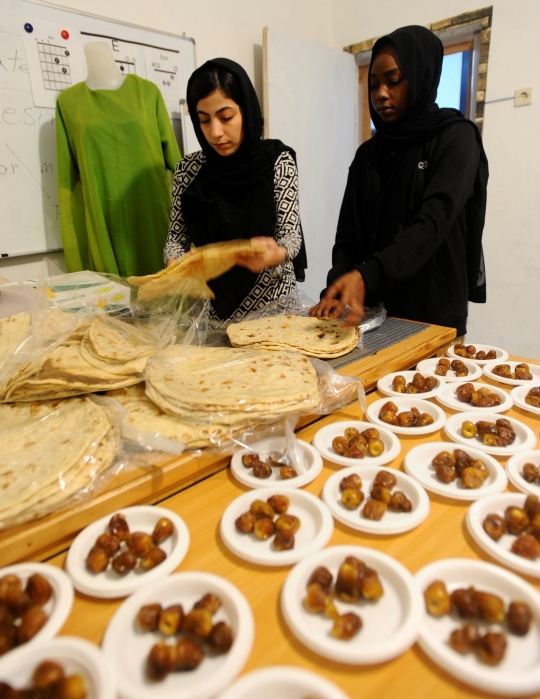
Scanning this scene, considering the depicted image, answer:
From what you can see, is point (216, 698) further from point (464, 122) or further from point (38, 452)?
point (464, 122)

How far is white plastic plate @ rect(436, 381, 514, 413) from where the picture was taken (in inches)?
47.9

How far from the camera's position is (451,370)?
4.88 ft

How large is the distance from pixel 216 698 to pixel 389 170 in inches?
77.0

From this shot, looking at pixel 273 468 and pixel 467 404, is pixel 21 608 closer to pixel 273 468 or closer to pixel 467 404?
pixel 273 468

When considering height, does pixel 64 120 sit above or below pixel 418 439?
above

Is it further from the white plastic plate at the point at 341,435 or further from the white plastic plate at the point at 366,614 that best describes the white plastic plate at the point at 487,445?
the white plastic plate at the point at 366,614

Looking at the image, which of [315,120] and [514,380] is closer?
[514,380]

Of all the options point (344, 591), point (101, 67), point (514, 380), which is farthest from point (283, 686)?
point (101, 67)

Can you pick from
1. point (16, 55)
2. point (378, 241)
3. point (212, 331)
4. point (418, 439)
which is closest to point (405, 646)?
point (418, 439)

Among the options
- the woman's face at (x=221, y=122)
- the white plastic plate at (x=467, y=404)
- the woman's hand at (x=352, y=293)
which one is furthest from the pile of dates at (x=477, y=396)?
the woman's face at (x=221, y=122)

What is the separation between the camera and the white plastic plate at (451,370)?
4.61 feet

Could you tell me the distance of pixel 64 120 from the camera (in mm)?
2516

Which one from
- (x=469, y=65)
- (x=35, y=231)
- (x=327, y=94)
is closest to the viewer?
(x=35, y=231)

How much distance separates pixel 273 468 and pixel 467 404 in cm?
61
